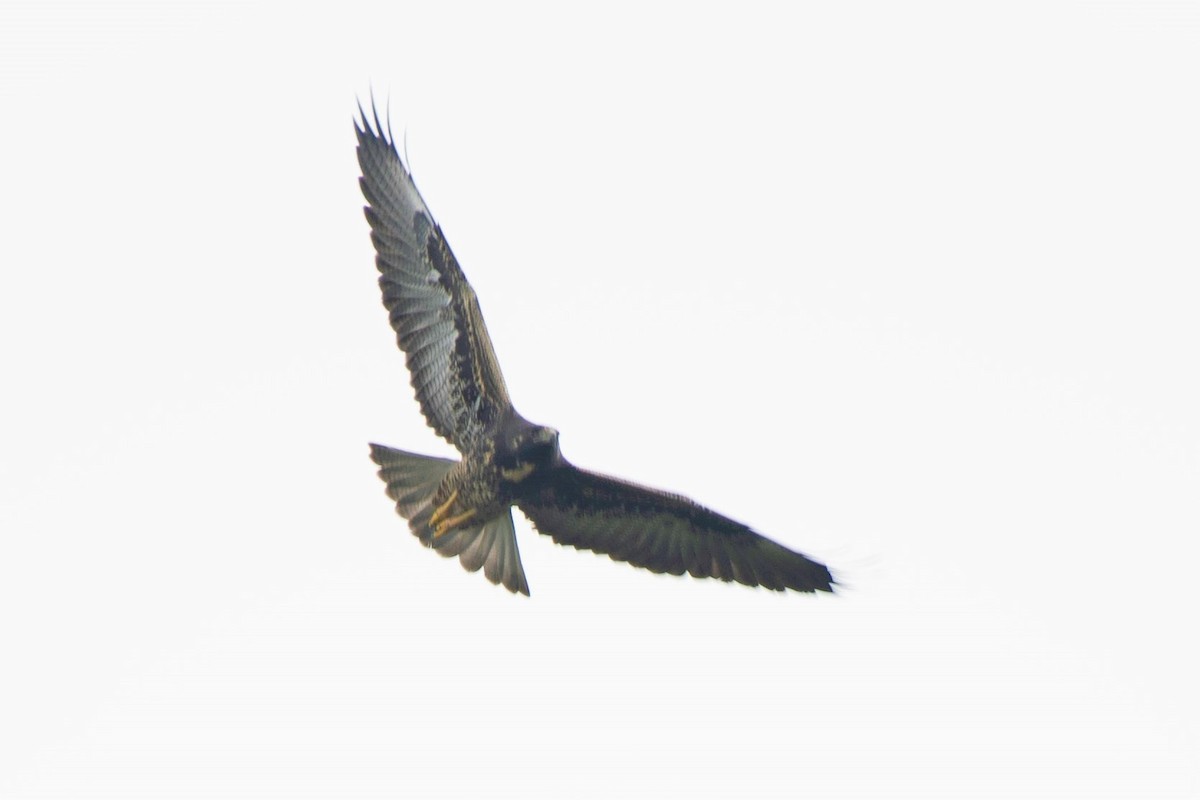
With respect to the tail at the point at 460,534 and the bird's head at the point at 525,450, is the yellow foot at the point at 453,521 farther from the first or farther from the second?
the bird's head at the point at 525,450

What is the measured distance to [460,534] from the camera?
10.5 metres

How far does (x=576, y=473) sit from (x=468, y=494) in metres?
0.74

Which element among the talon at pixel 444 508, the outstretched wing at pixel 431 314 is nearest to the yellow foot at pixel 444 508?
the talon at pixel 444 508

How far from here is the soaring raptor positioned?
9977mm

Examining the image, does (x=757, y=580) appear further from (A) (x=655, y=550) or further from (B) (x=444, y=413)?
(B) (x=444, y=413)

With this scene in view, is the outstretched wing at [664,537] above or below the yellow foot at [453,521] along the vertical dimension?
above

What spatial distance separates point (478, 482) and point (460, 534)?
682 millimetres

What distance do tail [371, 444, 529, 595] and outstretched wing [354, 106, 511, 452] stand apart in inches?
18.7

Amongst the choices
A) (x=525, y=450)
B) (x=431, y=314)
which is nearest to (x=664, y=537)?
(x=525, y=450)

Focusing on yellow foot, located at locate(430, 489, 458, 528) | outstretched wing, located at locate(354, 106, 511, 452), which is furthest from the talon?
outstretched wing, located at locate(354, 106, 511, 452)

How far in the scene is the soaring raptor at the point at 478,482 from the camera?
9.98 metres

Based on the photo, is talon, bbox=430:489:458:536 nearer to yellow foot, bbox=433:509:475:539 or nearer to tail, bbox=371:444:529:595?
yellow foot, bbox=433:509:475:539

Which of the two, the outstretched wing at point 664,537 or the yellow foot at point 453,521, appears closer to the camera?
the outstretched wing at point 664,537

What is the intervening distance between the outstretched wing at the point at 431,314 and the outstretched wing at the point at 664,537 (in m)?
0.69
